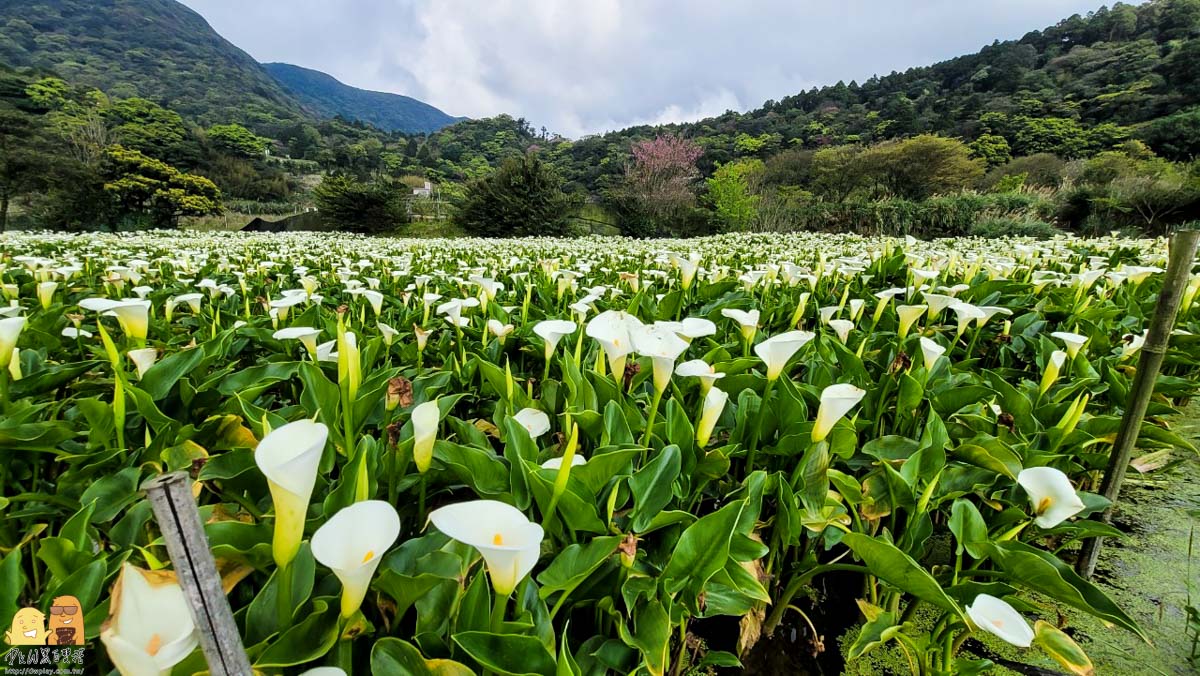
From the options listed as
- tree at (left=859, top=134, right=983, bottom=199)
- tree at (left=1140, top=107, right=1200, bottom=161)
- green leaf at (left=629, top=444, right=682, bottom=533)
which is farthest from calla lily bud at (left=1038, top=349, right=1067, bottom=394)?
tree at (left=1140, top=107, right=1200, bottom=161)

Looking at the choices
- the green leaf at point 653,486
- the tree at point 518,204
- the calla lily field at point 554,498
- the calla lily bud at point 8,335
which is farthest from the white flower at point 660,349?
the tree at point 518,204

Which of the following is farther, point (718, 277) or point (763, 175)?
point (763, 175)

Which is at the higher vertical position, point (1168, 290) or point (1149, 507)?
point (1168, 290)

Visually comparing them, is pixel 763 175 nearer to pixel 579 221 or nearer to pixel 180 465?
pixel 579 221

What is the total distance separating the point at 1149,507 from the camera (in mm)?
1533

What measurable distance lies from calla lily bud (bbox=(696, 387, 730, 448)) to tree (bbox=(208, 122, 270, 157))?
52830mm

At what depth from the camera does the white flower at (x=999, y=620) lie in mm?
696

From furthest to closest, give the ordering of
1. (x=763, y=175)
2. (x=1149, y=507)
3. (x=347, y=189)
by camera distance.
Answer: (x=763, y=175), (x=347, y=189), (x=1149, y=507)

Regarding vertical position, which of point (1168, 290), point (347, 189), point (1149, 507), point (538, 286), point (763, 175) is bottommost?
point (1149, 507)

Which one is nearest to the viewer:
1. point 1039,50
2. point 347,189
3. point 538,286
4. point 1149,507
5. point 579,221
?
point 1149,507

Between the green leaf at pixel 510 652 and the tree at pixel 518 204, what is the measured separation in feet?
57.8

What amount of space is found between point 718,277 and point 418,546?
244 cm

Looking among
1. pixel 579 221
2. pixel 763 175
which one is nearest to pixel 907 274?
pixel 579 221

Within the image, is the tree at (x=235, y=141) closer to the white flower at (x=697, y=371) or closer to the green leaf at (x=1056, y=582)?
the white flower at (x=697, y=371)
